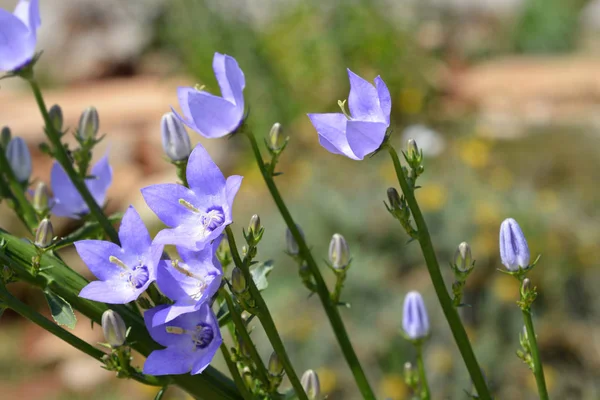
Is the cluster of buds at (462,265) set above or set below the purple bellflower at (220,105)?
below

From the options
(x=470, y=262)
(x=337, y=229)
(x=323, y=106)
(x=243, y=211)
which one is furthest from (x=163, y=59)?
(x=470, y=262)

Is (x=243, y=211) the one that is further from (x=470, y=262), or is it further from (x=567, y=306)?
(x=470, y=262)

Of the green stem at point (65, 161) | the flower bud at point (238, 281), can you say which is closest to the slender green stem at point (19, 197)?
the green stem at point (65, 161)

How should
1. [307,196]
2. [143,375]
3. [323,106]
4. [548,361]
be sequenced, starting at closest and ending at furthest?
1. [143,375]
2. [548,361]
3. [307,196]
4. [323,106]

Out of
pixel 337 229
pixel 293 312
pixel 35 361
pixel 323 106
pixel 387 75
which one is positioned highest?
pixel 387 75

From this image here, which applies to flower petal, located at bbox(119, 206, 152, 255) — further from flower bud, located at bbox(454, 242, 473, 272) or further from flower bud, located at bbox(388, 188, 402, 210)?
flower bud, located at bbox(454, 242, 473, 272)

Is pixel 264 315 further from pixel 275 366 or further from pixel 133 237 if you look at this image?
pixel 133 237

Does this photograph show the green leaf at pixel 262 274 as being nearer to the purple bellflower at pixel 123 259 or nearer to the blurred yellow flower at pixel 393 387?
the purple bellflower at pixel 123 259
